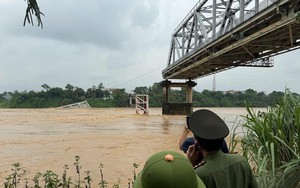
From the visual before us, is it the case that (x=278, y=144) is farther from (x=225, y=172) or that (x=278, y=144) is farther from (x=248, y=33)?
(x=248, y=33)

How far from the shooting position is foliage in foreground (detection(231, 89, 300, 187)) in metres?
2.17

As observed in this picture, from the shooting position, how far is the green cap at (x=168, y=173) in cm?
112

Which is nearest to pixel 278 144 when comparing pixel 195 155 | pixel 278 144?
pixel 278 144

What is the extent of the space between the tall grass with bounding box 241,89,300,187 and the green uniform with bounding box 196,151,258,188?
64 centimetres

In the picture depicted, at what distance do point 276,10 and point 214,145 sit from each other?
12.8m

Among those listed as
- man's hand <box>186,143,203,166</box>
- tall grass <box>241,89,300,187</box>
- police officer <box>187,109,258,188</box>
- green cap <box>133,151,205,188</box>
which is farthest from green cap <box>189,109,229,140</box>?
tall grass <box>241,89,300,187</box>

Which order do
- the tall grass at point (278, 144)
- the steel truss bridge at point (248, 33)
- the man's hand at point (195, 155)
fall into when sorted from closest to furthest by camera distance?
the man's hand at point (195, 155), the tall grass at point (278, 144), the steel truss bridge at point (248, 33)

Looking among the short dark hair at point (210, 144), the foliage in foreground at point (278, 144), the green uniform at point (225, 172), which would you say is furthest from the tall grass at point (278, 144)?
the short dark hair at point (210, 144)

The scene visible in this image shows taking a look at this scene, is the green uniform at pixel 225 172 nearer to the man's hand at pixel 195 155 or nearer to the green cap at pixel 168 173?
the man's hand at pixel 195 155

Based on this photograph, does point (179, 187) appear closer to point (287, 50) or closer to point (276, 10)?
point (276, 10)

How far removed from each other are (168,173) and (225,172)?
19.7 inches

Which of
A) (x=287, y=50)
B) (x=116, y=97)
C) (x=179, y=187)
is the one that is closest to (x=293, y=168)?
(x=179, y=187)

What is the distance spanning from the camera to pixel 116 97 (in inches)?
3179

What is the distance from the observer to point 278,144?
2.41 meters
